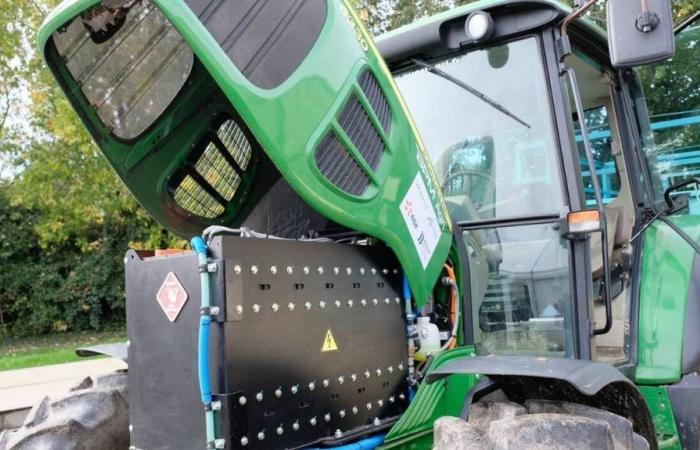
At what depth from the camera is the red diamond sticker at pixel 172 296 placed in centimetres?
194

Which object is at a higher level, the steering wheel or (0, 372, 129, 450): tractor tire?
the steering wheel

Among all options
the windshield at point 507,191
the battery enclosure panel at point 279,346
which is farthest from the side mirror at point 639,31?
the battery enclosure panel at point 279,346

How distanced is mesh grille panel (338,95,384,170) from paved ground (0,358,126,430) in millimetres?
2521

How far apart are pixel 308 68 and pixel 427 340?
109 centimetres

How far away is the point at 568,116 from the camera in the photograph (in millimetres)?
2465

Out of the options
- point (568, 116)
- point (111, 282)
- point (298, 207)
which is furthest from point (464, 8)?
point (111, 282)

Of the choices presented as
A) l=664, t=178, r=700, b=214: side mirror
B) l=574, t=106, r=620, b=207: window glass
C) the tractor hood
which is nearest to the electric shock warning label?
the tractor hood

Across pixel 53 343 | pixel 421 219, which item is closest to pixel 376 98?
pixel 421 219

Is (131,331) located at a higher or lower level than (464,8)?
lower

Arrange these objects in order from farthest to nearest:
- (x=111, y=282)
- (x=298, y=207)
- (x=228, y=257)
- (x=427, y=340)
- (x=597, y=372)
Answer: (x=111, y=282) → (x=298, y=207) → (x=427, y=340) → (x=597, y=372) → (x=228, y=257)

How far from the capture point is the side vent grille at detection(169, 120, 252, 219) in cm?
266

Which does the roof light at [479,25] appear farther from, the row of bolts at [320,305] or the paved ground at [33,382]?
the paved ground at [33,382]

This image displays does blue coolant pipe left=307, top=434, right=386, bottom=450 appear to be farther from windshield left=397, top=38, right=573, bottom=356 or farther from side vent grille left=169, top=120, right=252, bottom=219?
side vent grille left=169, top=120, right=252, bottom=219

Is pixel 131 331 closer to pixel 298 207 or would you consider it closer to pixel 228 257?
pixel 228 257
